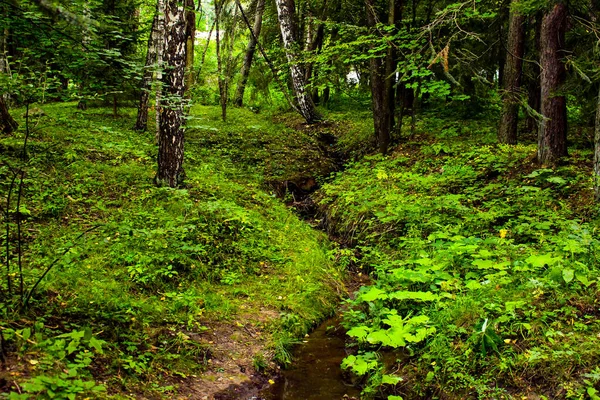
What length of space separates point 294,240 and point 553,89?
5.48 m

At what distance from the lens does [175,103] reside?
6547 millimetres

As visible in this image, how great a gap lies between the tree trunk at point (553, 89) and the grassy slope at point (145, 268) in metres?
4.62

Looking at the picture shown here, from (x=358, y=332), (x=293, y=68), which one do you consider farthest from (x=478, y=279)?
(x=293, y=68)

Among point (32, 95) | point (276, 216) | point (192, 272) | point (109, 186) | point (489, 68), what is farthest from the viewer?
point (489, 68)

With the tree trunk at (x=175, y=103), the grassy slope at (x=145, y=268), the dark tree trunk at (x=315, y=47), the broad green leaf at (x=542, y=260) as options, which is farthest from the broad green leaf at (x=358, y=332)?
the dark tree trunk at (x=315, y=47)

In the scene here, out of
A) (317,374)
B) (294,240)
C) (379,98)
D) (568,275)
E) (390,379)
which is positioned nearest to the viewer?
(390,379)

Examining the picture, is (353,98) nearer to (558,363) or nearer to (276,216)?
(276,216)

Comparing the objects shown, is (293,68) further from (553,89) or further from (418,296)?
(418,296)

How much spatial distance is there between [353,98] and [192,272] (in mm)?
14371

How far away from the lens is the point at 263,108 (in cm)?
1828

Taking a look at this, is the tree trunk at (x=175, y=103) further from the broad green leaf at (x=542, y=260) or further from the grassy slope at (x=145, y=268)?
the broad green leaf at (x=542, y=260)

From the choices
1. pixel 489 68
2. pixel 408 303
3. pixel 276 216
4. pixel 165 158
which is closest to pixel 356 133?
pixel 489 68

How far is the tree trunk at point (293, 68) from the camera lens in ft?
46.7

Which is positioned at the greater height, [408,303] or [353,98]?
[353,98]
